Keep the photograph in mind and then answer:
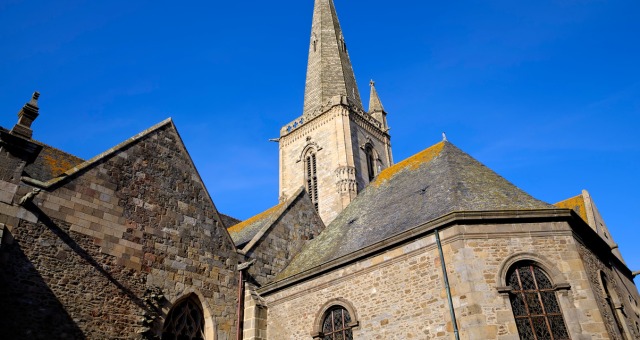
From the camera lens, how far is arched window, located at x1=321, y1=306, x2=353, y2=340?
11.6 metres

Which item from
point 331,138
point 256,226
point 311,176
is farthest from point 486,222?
point 311,176

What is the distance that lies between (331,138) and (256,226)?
16.1 m

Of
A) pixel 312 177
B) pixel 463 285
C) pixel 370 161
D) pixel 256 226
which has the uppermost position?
pixel 370 161

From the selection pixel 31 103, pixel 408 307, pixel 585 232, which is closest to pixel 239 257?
pixel 408 307

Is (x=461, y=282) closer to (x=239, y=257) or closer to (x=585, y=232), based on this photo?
(x=585, y=232)

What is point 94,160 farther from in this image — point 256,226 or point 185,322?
point 256,226

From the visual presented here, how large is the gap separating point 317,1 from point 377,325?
130 feet

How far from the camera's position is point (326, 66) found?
39156mm

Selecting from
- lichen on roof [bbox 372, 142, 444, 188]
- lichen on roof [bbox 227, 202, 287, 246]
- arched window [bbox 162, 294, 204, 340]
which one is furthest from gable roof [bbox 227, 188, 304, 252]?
lichen on roof [bbox 372, 142, 444, 188]

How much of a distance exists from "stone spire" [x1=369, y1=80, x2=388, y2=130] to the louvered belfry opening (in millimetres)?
7265

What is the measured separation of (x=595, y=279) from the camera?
10.9 metres

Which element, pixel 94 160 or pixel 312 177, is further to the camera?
pixel 312 177

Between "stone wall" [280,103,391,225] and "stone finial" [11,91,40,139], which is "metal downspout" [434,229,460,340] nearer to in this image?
A: "stone finial" [11,91,40,139]

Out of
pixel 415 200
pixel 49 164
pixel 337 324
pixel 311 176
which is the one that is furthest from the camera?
pixel 311 176
